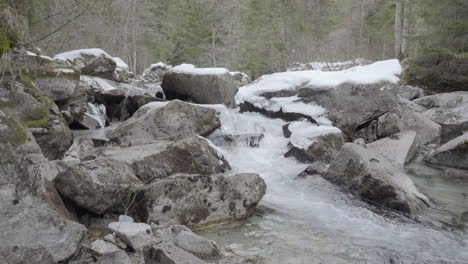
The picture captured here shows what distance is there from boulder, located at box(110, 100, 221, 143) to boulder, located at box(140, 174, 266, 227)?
2.89 m

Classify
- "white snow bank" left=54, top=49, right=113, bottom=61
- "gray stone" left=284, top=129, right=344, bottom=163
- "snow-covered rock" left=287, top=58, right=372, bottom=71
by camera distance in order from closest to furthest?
"gray stone" left=284, top=129, right=344, bottom=163
"white snow bank" left=54, top=49, right=113, bottom=61
"snow-covered rock" left=287, top=58, right=372, bottom=71

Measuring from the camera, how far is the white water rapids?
355 centimetres

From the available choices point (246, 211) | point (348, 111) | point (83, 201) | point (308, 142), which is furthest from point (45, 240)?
point (348, 111)

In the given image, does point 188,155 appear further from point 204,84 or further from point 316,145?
point 204,84

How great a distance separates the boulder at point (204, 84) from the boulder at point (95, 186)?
247 inches

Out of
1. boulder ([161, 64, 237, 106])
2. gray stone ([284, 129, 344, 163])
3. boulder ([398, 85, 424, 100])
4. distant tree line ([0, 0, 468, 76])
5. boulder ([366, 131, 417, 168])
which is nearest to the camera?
gray stone ([284, 129, 344, 163])

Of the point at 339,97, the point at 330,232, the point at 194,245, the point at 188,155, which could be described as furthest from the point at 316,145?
the point at 194,245

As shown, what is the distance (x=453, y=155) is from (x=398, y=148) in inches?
41.3

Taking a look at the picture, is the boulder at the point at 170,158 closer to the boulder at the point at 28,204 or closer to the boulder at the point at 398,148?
the boulder at the point at 28,204

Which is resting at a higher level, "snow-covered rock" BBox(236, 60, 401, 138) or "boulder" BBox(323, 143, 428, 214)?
"snow-covered rock" BBox(236, 60, 401, 138)

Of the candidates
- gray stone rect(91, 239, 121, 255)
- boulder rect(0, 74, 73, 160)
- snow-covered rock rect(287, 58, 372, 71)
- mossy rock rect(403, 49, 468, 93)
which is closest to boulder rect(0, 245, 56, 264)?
gray stone rect(91, 239, 121, 255)

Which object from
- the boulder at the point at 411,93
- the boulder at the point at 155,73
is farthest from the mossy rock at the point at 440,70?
the boulder at the point at 155,73

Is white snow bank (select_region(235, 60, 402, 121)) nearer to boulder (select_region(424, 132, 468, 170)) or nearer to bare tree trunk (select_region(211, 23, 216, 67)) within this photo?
boulder (select_region(424, 132, 468, 170))

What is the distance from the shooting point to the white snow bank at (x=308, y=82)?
9055 millimetres
